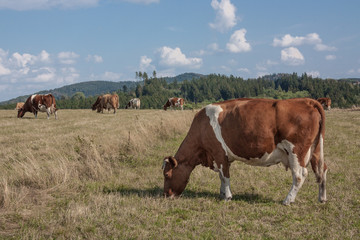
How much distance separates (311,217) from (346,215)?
26.1 inches

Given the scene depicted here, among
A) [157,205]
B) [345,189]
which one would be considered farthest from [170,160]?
[345,189]

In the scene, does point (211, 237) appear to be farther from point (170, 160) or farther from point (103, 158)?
point (103, 158)

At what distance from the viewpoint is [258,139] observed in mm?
5730

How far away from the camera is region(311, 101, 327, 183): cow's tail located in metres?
5.76

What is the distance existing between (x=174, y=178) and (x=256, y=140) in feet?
6.60

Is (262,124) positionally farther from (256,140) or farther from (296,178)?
(296,178)

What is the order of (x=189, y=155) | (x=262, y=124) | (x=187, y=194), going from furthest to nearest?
1. (x=187, y=194)
2. (x=189, y=155)
3. (x=262, y=124)

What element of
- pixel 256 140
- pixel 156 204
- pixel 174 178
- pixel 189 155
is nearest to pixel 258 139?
pixel 256 140

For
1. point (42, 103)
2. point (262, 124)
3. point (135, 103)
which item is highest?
point (42, 103)

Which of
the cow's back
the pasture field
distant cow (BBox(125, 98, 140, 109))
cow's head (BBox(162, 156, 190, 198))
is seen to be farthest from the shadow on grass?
distant cow (BBox(125, 98, 140, 109))

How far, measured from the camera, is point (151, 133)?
14141 mm

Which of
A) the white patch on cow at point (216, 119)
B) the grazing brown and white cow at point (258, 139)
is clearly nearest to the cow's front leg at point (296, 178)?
the grazing brown and white cow at point (258, 139)

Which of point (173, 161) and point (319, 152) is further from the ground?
point (319, 152)

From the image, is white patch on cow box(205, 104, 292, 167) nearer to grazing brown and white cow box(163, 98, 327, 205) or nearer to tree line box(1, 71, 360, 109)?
grazing brown and white cow box(163, 98, 327, 205)
